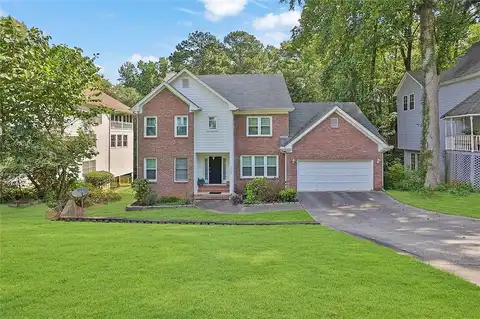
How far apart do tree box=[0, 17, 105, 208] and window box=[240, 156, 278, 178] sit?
9.41 m

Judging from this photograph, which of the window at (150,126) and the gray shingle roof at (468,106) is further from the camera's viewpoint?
the window at (150,126)

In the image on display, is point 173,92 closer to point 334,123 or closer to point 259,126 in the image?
→ point 259,126

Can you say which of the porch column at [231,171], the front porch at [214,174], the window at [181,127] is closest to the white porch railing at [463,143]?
the porch column at [231,171]

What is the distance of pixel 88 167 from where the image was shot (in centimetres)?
3166

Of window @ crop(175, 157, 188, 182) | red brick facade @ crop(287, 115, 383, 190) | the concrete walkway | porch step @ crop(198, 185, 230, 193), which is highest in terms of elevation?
red brick facade @ crop(287, 115, 383, 190)

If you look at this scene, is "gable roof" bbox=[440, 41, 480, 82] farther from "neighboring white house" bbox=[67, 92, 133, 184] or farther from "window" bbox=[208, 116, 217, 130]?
"neighboring white house" bbox=[67, 92, 133, 184]

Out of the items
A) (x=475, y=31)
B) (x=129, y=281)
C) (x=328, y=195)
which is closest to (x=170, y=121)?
(x=328, y=195)

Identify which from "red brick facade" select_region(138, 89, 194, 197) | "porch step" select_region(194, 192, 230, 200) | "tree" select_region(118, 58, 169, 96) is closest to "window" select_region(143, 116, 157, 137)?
"red brick facade" select_region(138, 89, 194, 197)

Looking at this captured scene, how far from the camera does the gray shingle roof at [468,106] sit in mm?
22406

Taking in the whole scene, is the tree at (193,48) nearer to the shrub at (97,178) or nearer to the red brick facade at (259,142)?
the shrub at (97,178)

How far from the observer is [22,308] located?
4.53m

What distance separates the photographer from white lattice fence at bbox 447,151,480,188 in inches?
888

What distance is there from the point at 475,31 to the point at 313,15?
19.6 metres

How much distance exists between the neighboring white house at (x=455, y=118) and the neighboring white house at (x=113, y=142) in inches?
947
